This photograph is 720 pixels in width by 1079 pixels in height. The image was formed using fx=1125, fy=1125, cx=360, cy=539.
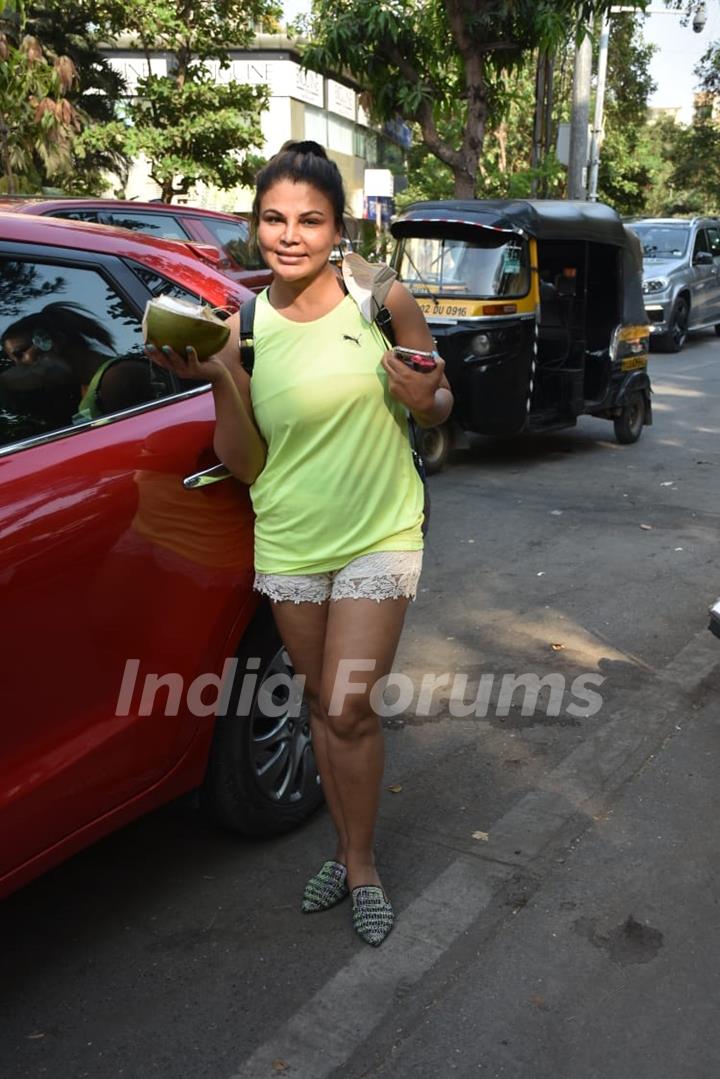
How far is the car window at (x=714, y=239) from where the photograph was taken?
19.2m

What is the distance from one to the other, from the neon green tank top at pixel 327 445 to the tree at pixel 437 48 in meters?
11.2

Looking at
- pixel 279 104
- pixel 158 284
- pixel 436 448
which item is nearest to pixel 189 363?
pixel 158 284

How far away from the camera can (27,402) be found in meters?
2.64

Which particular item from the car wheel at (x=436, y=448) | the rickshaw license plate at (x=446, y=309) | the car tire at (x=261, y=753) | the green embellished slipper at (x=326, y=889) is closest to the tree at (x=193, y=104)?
the rickshaw license plate at (x=446, y=309)

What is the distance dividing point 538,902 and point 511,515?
4666mm

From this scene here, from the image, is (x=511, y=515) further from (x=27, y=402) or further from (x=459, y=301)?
(x=27, y=402)

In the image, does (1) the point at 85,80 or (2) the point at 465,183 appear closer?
(2) the point at 465,183

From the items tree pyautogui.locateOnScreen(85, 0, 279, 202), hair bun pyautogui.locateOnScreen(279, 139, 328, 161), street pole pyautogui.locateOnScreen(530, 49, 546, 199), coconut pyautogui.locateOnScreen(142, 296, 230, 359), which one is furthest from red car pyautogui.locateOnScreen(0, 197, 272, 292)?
street pole pyautogui.locateOnScreen(530, 49, 546, 199)

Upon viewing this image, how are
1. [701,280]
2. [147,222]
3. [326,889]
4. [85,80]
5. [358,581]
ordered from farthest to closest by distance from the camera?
[85,80], [701,280], [147,222], [326,889], [358,581]

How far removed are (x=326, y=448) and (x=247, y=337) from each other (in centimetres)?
33

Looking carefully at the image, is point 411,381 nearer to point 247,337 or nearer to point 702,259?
point 247,337

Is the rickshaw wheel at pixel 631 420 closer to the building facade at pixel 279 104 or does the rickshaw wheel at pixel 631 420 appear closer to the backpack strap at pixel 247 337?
the backpack strap at pixel 247 337

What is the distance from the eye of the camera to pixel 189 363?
2404 mm

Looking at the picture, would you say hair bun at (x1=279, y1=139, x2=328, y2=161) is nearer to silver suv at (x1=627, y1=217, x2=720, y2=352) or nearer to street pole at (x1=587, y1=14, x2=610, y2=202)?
silver suv at (x1=627, y1=217, x2=720, y2=352)
